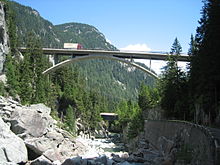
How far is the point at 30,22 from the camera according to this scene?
196250 mm

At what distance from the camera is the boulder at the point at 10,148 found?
16891mm

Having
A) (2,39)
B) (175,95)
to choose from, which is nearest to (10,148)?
(175,95)

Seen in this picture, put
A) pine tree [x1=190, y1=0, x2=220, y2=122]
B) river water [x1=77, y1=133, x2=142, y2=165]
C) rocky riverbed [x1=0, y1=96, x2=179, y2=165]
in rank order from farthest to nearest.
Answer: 1. river water [x1=77, y1=133, x2=142, y2=165]
2. pine tree [x1=190, y1=0, x2=220, y2=122]
3. rocky riverbed [x1=0, y1=96, x2=179, y2=165]

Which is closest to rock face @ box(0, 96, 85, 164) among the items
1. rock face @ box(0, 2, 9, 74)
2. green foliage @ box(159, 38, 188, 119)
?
green foliage @ box(159, 38, 188, 119)

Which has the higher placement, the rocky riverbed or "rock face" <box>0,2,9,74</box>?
"rock face" <box>0,2,9,74</box>

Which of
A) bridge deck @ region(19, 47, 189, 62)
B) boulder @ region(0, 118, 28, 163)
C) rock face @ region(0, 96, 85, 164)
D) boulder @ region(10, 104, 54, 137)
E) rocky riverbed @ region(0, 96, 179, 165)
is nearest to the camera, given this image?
boulder @ region(0, 118, 28, 163)

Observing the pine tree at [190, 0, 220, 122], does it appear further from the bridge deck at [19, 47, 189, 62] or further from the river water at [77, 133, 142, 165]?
the bridge deck at [19, 47, 189, 62]

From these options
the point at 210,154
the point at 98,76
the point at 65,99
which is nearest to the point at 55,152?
the point at 210,154

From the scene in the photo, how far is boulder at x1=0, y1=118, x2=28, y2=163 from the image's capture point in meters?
16.9

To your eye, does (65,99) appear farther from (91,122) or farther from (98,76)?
(98,76)

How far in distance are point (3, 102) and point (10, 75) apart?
12443 millimetres

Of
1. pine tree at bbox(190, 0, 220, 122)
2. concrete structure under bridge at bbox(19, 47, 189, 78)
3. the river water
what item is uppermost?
concrete structure under bridge at bbox(19, 47, 189, 78)

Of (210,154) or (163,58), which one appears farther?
(163,58)

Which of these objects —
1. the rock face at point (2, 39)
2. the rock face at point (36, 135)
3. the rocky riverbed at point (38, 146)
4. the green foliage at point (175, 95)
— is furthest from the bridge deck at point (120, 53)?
the rock face at point (36, 135)
